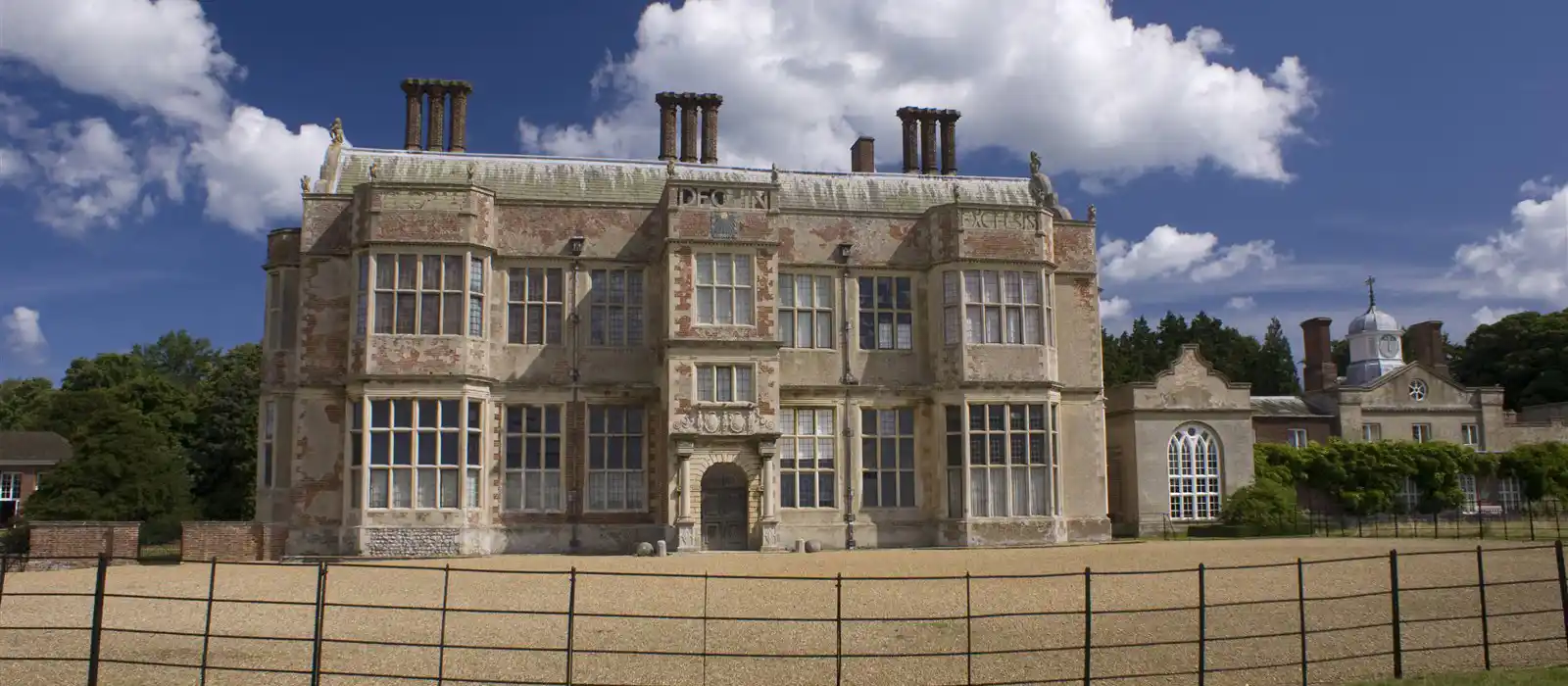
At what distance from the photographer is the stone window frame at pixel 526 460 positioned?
92.2ft

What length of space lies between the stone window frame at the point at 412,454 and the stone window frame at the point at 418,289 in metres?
1.39

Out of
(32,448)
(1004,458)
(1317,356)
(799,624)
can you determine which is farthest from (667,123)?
(32,448)

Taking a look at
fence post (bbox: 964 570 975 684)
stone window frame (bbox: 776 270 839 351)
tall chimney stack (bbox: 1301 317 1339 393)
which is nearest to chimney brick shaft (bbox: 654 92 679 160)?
stone window frame (bbox: 776 270 839 351)

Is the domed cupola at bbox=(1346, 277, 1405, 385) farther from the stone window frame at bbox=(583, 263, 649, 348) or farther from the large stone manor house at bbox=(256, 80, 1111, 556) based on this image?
the stone window frame at bbox=(583, 263, 649, 348)

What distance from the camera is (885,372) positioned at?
98.4 ft

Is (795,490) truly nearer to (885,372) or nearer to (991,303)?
(885,372)

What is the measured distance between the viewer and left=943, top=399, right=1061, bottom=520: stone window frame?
28.9 metres

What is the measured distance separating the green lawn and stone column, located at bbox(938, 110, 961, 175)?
2609cm

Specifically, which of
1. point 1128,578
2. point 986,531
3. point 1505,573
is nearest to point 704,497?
point 986,531

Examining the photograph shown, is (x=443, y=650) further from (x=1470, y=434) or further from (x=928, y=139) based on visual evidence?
(x=1470, y=434)

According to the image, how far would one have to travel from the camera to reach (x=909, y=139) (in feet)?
121

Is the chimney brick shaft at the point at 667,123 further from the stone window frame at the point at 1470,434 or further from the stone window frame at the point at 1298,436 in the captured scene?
the stone window frame at the point at 1470,434

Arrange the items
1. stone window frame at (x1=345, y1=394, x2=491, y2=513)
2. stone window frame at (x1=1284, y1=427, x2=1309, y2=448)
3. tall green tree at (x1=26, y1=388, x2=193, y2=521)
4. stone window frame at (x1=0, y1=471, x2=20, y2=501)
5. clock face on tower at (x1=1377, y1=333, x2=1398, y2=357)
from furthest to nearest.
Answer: stone window frame at (x1=0, y1=471, x2=20, y2=501) → clock face on tower at (x1=1377, y1=333, x2=1398, y2=357) → stone window frame at (x1=1284, y1=427, x2=1309, y2=448) → tall green tree at (x1=26, y1=388, x2=193, y2=521) → stone window frame at (x1=345, y1=394, x2=491, y2=513)

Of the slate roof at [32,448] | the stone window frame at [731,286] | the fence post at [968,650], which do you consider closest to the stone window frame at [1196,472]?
the stone window frame at [731,286]
